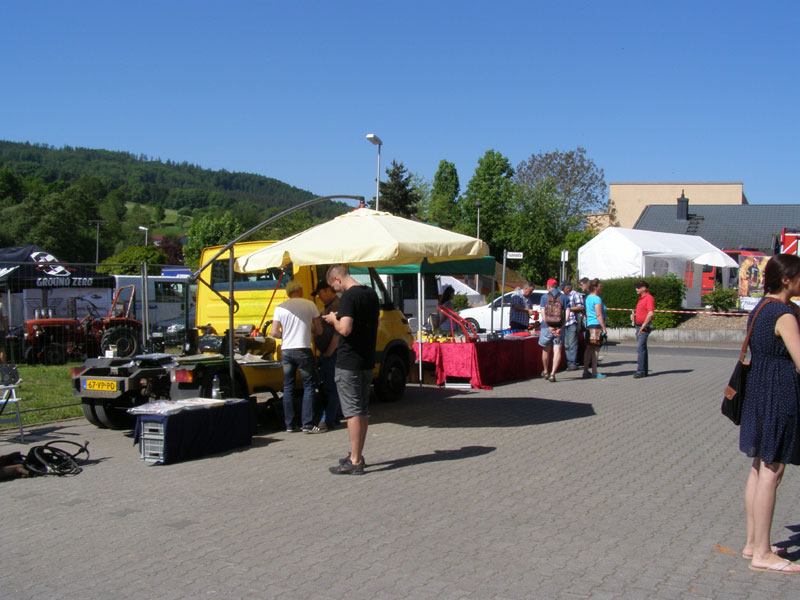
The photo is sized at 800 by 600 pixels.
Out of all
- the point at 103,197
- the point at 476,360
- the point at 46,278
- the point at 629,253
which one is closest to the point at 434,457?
the point at 476,360

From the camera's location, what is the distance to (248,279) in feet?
33.3

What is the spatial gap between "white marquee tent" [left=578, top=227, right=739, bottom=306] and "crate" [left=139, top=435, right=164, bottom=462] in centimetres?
2434

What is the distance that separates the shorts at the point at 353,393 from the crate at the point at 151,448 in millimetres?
1932

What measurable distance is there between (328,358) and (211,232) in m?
74.0

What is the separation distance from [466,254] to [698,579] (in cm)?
525

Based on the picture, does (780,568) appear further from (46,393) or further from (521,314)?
(521,314)

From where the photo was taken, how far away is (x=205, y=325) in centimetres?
1016

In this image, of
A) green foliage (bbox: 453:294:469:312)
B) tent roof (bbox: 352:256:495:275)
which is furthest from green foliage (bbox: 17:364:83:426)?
green foliage (bbox: 453:294:469:312)

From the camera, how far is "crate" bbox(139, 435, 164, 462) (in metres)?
7.09

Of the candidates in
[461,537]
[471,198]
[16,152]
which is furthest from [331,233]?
[16,152]

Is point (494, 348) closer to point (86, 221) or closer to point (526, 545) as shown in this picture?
point (526, 545)

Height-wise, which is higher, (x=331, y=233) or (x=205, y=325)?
(x=331, y=233)

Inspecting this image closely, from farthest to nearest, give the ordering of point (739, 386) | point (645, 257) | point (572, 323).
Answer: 1. point (645, 257)
2. point (572, 323)
3. point (739, 386)

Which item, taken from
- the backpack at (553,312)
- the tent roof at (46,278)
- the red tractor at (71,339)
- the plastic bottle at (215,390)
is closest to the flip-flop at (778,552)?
the plastic bottle at (215,390)
